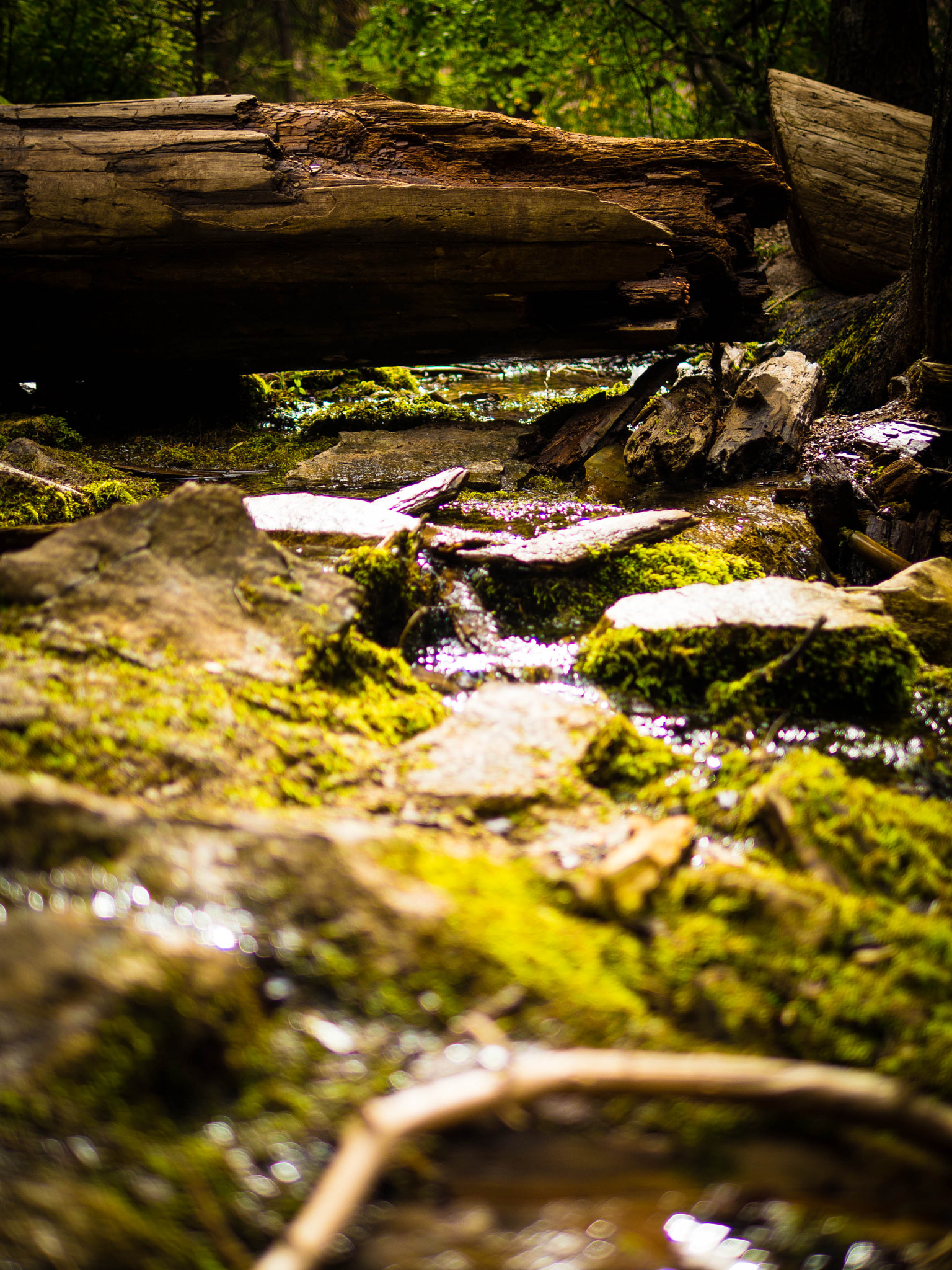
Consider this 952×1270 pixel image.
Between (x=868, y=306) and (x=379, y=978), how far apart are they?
22.1ft

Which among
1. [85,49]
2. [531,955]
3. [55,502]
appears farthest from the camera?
[85,49]

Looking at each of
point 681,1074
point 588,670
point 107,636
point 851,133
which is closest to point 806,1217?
point 681,1074

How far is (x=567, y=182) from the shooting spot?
4402 millimetres

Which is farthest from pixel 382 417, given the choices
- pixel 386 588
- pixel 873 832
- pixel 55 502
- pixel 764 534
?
pixel 873 832

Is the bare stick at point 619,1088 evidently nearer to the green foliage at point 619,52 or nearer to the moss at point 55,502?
the moss at point 55,502

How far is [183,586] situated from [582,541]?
5.55 feet

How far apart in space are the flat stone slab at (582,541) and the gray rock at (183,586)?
78 cm

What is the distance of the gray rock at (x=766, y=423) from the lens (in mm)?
4438

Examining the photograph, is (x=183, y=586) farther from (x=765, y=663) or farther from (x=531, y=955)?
(x=765, y=663)

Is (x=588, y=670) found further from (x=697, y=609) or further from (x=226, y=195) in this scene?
(x=226, y=195)

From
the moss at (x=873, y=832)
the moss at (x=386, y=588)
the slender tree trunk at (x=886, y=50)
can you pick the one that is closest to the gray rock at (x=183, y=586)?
the moss at (x=386, y=588)

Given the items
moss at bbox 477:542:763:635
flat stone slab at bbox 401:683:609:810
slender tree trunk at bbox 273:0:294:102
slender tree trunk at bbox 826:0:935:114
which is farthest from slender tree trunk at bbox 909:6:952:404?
slender tree trunk at bbox 273:0:294:102

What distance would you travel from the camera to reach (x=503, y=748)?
195cm

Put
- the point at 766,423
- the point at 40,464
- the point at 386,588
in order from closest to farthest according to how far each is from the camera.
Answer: the point at 386,588
the point at 40,464
the point at 766,423
